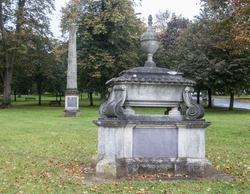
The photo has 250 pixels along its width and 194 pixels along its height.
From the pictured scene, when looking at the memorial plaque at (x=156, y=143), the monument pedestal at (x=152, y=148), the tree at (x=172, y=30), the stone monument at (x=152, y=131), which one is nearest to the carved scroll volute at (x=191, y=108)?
the stone monument at (x=152, y=131)

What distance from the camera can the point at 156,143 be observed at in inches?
293

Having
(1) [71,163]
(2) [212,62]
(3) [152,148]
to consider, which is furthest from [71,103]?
(3) [152,148]

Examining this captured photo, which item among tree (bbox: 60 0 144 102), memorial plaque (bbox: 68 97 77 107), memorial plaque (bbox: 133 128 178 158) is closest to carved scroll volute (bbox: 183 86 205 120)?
memorial plaque (bbox: 133 128 178 158)

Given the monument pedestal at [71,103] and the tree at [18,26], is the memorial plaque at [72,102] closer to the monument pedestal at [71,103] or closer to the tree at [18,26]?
the monument pedestal at [71,103]

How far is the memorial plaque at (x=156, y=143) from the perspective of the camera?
24.2 feet

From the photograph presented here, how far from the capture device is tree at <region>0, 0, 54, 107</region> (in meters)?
33.7

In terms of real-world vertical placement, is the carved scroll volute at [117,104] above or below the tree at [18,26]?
below

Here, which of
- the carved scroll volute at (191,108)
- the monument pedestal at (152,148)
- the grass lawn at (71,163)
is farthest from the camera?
the carved scroll volute at (191,108)

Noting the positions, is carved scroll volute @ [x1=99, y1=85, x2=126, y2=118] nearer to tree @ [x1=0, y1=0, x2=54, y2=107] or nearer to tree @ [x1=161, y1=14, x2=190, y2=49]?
tree @ [x1=0, y1=0, x2=54, y2=107]

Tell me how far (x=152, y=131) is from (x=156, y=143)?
0.28 meters

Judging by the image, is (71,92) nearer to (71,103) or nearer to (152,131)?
(71,103)

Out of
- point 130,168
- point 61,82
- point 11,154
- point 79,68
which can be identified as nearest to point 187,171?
point 130,168

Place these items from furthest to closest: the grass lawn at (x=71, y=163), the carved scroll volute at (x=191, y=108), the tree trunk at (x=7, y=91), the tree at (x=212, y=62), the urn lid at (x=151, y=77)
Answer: the tree trunk at (x=7, y=91)
the tree at (x=212, y=62)
the carved scroll volute at (x=191, y=108)
the urn lid at (x=151, y=77)
the grass lawn at (x=71, y=163)

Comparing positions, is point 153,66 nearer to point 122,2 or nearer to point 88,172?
point 88,172
